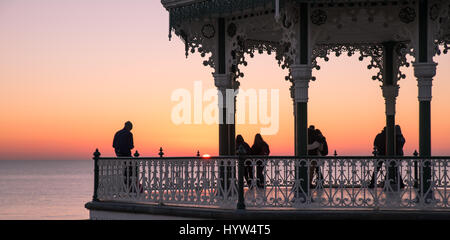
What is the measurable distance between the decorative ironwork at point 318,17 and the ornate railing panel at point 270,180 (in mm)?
2740

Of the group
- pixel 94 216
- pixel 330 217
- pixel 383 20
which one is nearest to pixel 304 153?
pixel 330 217

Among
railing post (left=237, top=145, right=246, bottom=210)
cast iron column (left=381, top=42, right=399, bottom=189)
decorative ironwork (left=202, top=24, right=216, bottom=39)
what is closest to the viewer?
railing post (left=237, top=145, right=246, bottom=210)

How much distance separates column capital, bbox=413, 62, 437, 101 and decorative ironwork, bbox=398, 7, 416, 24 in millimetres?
873

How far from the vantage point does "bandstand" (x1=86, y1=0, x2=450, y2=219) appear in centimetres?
1360

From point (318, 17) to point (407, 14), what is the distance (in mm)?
1695

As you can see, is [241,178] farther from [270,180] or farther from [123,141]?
[123,141]

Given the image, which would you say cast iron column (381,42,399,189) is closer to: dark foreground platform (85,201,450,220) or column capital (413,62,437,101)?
column capital (413,62,437,101)

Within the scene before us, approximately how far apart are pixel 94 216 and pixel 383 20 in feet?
22.6

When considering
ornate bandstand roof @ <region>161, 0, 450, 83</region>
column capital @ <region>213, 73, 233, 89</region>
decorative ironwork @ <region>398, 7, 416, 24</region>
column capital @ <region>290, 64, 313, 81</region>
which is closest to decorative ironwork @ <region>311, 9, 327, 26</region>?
ornate bandstand roof @ <region>161, 0, 450, 83</region>

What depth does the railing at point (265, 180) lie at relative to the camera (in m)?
13.5

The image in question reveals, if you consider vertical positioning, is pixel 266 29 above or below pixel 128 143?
above
